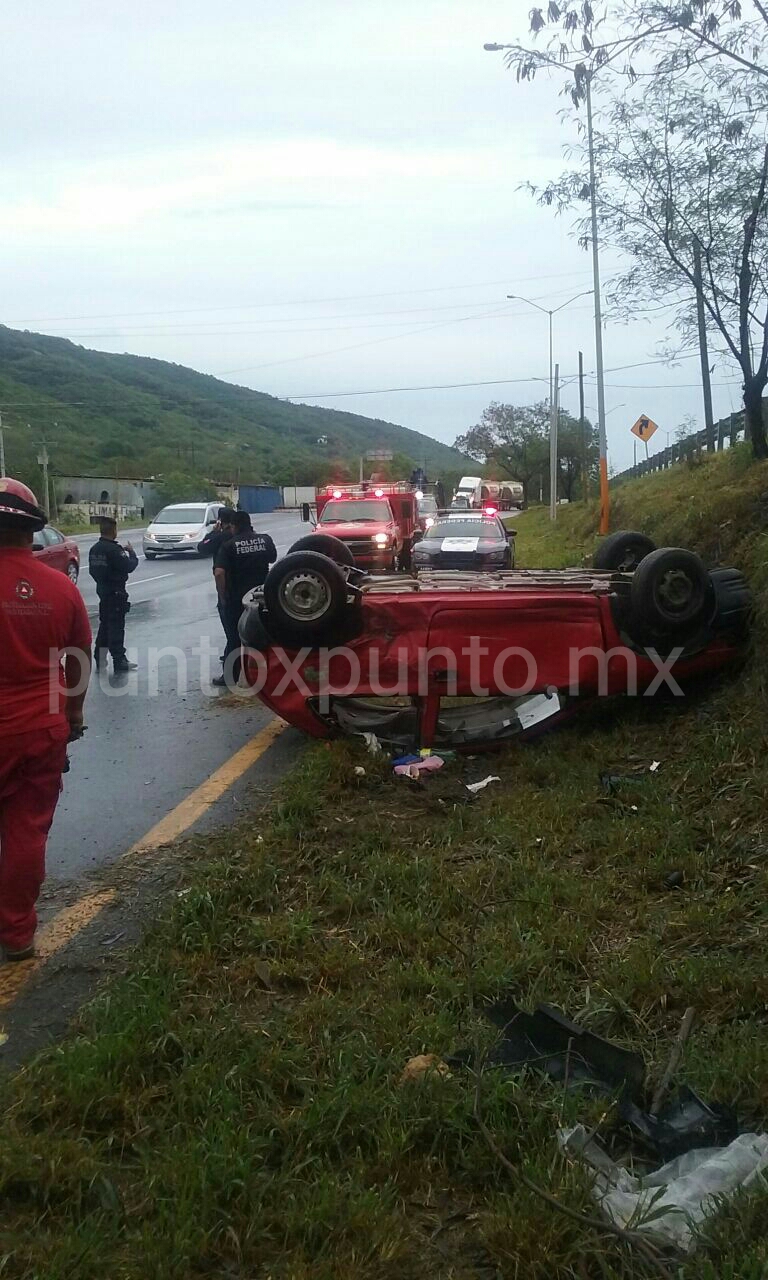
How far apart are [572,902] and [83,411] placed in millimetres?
127996

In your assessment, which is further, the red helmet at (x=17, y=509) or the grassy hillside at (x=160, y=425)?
the grassy hillside at (x=160, y=425)

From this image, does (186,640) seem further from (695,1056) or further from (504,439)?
(504,439)

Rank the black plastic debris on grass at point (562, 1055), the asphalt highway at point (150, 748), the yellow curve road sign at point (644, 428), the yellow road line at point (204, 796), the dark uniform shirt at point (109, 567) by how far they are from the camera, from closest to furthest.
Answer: the black plastic debris on grass at point (562, 1055)
the yellow road line at point (204, 796)
the asphalt highway at point (150, 748)
the dark uniform shirt at point (109, 567)
the yellow curve road sign at point (644, 428)

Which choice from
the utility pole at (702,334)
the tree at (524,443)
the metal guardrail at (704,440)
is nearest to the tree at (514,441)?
the tree at (524,443)

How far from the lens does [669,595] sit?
6.39m

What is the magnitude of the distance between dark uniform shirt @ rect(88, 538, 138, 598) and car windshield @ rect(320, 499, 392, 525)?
8.85m

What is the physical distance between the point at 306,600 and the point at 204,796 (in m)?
1.32

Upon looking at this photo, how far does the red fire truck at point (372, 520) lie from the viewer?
18234 millimetres

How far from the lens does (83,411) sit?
124000 millimetres

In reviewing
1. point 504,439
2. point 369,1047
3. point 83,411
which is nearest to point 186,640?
point 369,1047

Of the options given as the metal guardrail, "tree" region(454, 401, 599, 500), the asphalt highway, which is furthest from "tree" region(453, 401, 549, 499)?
the asphalt highway

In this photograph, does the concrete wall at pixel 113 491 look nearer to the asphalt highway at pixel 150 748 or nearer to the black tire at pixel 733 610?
the asphalt highway at pixel 150 748

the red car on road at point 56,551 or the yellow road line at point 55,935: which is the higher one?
the red car on road at point 56,551

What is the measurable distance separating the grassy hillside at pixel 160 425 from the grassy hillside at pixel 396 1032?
62.1 metres
